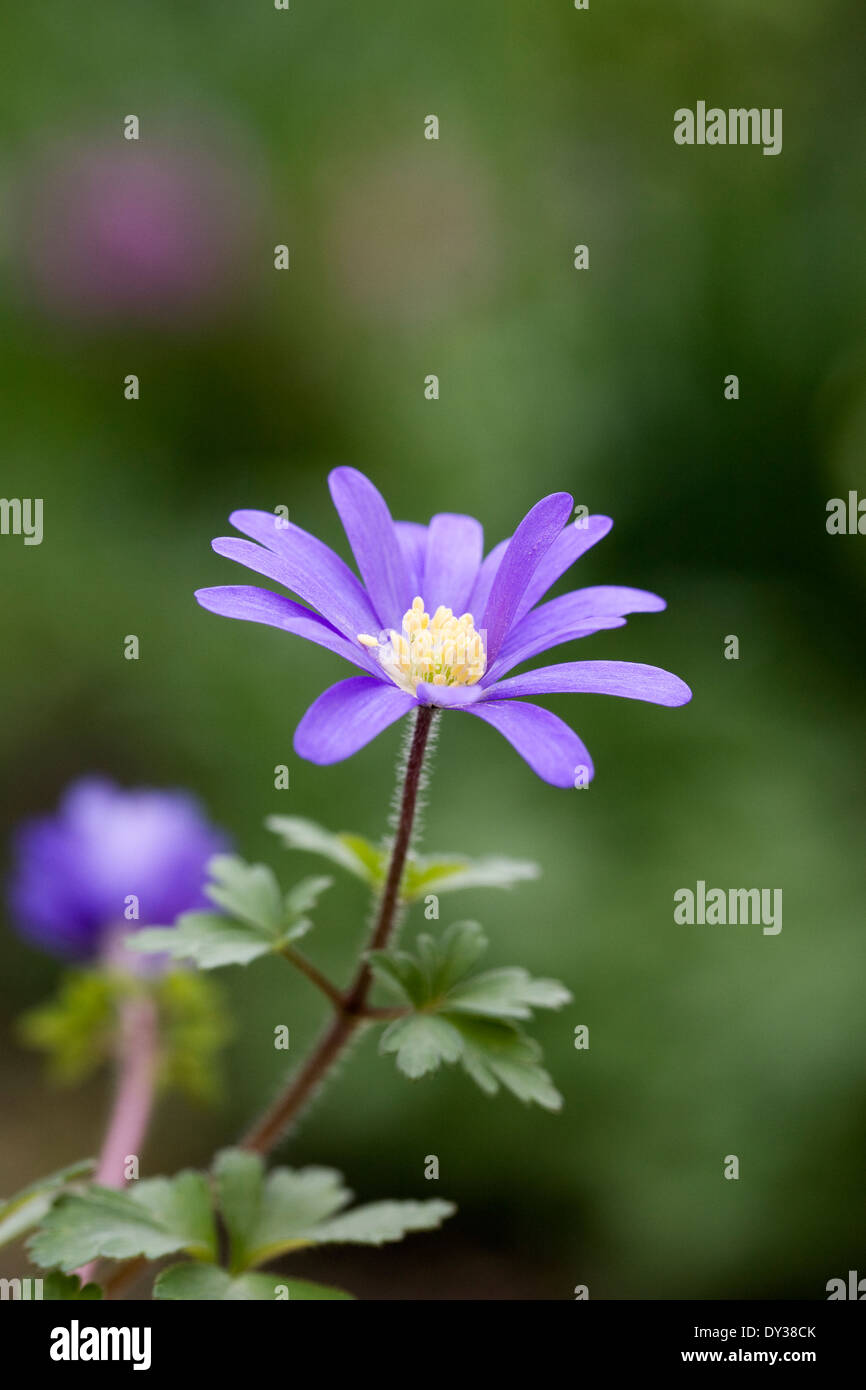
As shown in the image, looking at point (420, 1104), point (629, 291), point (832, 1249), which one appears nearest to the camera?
point (832, 1249)

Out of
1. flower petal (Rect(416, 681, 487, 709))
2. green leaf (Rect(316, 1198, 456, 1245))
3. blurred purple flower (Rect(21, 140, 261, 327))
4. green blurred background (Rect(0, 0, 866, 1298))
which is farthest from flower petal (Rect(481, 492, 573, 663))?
blurred purple flower (Rect(21, 140, 261, 327))

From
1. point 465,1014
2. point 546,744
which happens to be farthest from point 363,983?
point 546,744

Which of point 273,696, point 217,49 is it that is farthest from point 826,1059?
point 217,49

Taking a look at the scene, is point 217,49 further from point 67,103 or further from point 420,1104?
point 420,1104

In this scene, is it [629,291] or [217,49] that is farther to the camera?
[217,49]

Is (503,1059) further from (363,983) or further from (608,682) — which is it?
(608,682)

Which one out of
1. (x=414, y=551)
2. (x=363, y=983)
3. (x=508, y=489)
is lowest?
(x=363, y=983)
